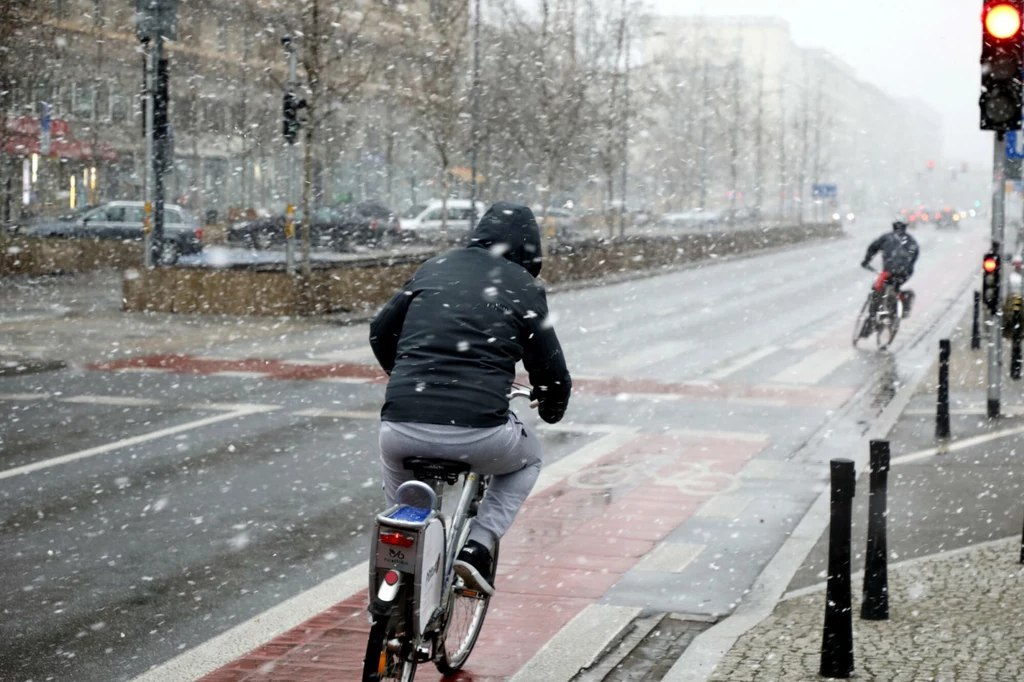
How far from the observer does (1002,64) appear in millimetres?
9789

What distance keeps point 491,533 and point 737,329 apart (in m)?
18.8

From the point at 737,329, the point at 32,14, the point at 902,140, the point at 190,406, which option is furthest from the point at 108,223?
the point at 902,140

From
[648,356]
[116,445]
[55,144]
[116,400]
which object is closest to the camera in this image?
[116,445]

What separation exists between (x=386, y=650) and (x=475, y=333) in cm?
118

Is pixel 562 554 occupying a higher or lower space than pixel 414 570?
lower

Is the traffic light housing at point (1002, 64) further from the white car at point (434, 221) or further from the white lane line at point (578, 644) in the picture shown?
the white car at point (434, 221)

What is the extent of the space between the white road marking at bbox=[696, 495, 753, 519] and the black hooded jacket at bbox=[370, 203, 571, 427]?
162 inches

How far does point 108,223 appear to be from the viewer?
39.4 metres

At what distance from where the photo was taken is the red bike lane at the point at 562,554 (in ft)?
19.2

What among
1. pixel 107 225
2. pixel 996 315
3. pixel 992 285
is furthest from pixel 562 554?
pixel 107 225

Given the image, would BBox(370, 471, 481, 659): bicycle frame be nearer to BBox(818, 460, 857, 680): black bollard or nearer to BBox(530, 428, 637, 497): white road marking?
BBox(818, 460, 857, 680): black bollard

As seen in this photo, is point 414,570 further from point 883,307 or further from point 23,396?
point 883,307

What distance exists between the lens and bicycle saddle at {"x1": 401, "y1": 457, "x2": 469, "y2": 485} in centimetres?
488

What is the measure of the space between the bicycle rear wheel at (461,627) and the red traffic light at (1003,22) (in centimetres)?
617
